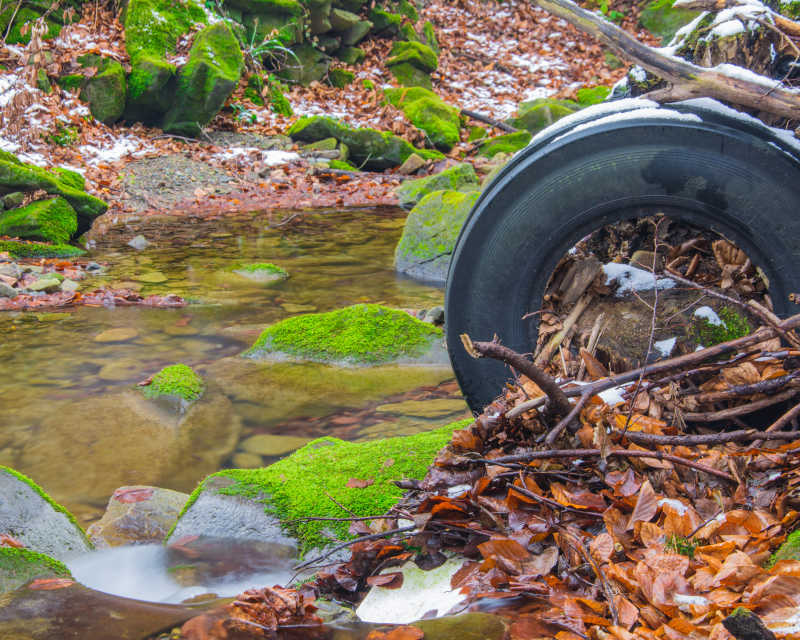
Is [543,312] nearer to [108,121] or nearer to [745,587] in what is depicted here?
[745,587]

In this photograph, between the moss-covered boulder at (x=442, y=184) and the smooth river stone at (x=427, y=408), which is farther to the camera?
the moss-covered boulder at (x=442, y=184)

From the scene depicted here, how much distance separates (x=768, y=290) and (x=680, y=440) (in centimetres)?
82

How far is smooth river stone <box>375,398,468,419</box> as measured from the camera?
14.2ft

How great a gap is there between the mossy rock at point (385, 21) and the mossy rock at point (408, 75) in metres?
1.69

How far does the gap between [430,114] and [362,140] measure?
227 cm

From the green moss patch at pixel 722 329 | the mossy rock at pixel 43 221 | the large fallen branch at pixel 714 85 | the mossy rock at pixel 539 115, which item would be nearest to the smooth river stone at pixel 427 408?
the green moss patch at pixel 722 329

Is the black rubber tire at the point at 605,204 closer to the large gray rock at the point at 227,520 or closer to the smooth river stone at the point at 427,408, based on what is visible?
the large gray rock at the point at 227,520

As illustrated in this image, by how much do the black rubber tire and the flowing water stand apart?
1563mm

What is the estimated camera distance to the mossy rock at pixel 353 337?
203 inches

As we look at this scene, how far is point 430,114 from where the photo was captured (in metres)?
13.8

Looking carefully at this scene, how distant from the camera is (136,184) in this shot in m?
10.2

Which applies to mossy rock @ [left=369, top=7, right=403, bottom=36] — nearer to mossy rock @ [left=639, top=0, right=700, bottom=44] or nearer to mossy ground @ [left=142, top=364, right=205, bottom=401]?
mossy rock @ [left=639, top=0, right=700, bottom=44]

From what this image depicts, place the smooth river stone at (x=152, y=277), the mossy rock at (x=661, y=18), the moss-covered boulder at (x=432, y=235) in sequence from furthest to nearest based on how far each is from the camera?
the mossy rock at (x=661, y=18)
the moss-covered boulder at (x=432, y=235)
the smooth river stone at (x=152, y=277)

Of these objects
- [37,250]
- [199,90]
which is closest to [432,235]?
[37,250]
